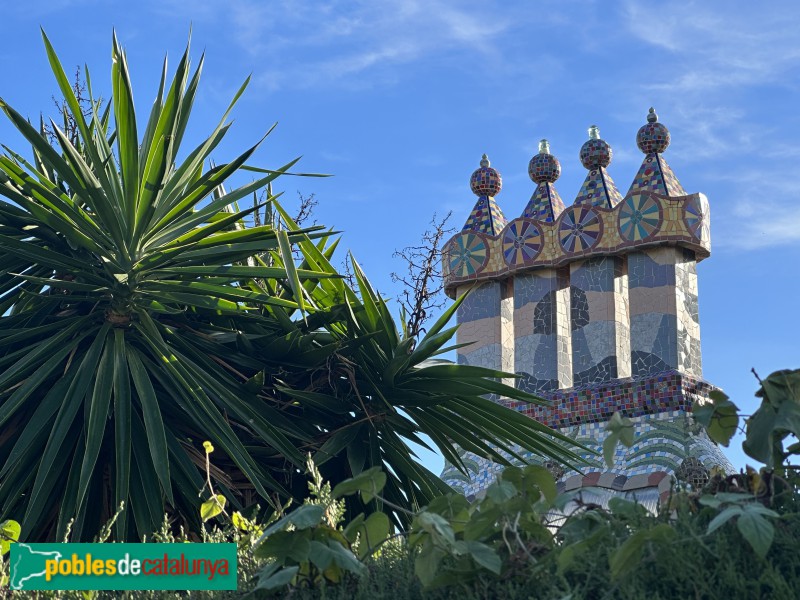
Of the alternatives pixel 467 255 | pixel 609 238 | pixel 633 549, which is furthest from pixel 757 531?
pixel 467 255

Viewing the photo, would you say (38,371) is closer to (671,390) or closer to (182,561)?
(182,561)

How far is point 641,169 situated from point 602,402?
262cm

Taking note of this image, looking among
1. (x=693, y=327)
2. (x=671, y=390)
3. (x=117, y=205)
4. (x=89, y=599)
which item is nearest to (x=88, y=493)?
(x=117, y=205)

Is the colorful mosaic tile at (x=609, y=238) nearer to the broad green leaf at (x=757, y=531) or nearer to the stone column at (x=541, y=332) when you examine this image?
the stone column at (x=541, y=332)

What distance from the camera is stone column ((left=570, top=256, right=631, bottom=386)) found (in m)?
11.1

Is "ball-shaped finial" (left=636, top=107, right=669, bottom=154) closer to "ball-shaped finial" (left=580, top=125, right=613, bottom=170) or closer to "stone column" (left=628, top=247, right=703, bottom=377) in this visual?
"ball-shaped finial" (left=580, top=125, right=613, bottom=170)

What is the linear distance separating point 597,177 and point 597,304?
1546 millimetres

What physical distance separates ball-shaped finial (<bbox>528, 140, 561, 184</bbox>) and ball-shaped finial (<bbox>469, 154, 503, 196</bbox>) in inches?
17.6

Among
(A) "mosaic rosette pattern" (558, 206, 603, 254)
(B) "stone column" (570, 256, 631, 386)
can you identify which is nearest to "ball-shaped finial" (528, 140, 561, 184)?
(A) "mosaic rosette pattern" (558, 206, 603, 254)

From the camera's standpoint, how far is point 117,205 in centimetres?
538

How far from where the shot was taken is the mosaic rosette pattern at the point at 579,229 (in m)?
11.3

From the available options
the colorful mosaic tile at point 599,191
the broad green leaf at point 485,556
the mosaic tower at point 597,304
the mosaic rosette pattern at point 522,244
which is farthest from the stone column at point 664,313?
the broad green leaf at point 485,556

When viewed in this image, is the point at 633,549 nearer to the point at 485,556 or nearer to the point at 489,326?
the point at 485,556

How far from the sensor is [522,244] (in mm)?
11844
